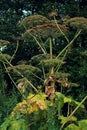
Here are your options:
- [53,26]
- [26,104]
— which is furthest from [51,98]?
[53,26]

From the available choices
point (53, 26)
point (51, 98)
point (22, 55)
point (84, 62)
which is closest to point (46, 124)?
point (51, 98)

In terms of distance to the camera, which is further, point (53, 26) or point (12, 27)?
point (12, 27)

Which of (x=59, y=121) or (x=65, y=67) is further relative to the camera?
(x=65, y=67)

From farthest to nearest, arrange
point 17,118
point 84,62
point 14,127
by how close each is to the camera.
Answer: point 84,62 → point 17,118 → point 14,127

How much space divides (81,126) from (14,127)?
972 millimetres

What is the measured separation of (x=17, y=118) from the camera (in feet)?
23.3

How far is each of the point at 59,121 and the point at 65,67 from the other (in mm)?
5334

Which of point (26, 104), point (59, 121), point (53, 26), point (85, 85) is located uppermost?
point (53, 26)

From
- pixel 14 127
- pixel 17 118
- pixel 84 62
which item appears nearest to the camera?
pixel 14 127

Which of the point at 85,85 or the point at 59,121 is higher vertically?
the point at 59,121

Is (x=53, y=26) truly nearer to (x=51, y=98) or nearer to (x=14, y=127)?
(x=51, y=98)

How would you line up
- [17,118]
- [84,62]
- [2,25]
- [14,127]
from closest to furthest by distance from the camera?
[14,127] < [17,118] < [84,62] < [2,25]

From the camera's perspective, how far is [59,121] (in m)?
7.32

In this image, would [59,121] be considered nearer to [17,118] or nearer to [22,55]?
[17,118]
